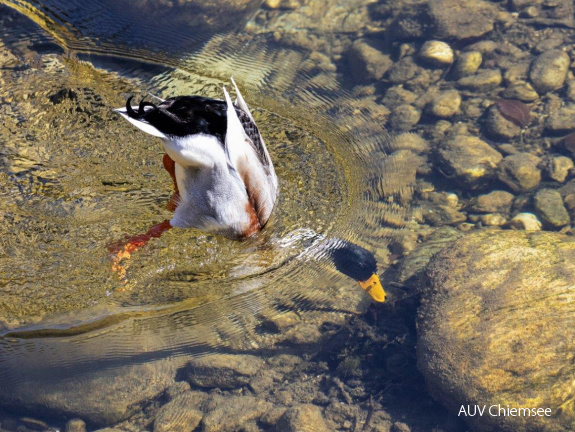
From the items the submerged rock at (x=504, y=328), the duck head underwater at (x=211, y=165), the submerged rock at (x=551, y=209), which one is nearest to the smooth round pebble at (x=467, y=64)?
the submerged rock at (x=551, y=209)

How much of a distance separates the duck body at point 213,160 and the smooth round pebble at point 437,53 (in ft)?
13.9

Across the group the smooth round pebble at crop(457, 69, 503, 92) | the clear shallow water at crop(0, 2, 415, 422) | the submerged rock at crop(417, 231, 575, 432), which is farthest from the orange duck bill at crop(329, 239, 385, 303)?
Answer: the smooth round pebble at crop(457, 69, 503, 92)

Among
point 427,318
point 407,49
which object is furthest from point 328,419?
point 407,49

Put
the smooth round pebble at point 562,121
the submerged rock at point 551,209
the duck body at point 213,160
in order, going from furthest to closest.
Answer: the smooth round pebble at point 562,121 → the submerged rock at point 551,209 → the duck body at point 213,160

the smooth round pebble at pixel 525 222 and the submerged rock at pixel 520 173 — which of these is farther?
the submerged rock at pixel 520 173

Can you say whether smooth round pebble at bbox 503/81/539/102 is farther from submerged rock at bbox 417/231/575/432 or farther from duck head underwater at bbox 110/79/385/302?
duck head underwater at bbox 110/79/385/302

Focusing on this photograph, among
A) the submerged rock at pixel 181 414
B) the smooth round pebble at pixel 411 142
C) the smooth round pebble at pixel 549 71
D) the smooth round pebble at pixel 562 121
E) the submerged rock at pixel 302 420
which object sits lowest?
the submerged rock at pixel 181 414

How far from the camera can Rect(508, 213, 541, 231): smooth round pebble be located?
507cm

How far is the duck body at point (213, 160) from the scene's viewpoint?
8.16 feet

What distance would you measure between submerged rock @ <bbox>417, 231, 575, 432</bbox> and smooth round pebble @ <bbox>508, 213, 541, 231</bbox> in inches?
17.8

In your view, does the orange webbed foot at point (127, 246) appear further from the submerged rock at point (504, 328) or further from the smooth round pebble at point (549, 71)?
the smooth round pebble at point (549, 71)

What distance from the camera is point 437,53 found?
21.5 feet

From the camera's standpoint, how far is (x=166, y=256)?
369cm

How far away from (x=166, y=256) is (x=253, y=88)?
2145mm
